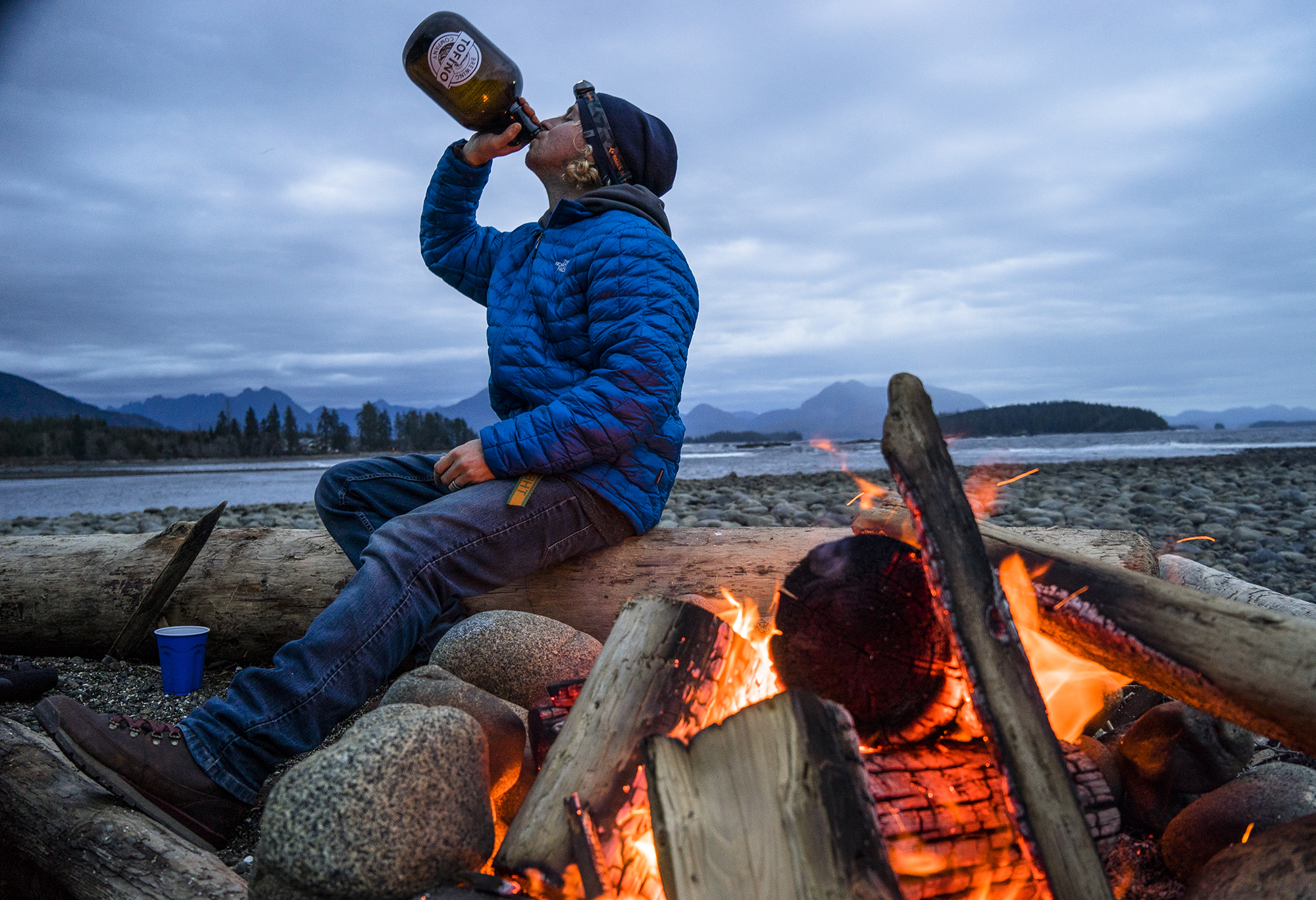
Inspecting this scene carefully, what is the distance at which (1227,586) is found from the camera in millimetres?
2941

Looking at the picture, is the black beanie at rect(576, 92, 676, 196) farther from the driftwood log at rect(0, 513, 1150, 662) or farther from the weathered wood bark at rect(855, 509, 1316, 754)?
the weathered wood bark at rect(855, 509, 1316, 754)

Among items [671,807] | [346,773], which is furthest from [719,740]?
[346,773]

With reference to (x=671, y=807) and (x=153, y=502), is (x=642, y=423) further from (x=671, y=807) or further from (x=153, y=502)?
(x=153, y=502)

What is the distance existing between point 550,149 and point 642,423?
148cm

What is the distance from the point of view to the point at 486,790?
165 centimetres

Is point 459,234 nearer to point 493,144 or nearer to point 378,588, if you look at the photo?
point 493,144

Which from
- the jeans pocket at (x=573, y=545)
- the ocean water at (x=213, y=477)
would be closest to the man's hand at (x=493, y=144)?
the jeans pocket at (x=573, y=545)

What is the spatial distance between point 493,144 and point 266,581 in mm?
2422

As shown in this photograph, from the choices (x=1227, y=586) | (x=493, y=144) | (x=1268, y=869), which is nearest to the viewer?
(x=1268, y=869)

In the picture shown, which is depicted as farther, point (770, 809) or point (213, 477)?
point (213, 477)

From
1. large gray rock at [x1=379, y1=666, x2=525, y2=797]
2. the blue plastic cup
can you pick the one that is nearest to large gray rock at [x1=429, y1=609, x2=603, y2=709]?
large gray rock at [x1=379, y1=666, x2=525, y2=797]

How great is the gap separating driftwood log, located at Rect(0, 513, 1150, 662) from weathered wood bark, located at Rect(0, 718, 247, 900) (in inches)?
56.7

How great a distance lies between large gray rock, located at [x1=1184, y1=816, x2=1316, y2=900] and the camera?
125cm

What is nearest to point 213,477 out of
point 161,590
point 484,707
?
point 161,590
